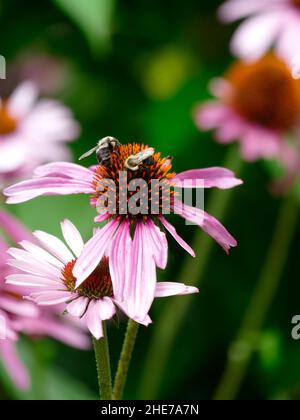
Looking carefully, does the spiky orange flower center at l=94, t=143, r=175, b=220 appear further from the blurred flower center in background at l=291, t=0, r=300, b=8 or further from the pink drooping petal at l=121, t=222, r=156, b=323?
the blurred flower center in background at l=291, t=0, r=300, b=8

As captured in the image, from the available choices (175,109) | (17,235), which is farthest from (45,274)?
(175,109)

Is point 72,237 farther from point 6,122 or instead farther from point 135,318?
point 6,122

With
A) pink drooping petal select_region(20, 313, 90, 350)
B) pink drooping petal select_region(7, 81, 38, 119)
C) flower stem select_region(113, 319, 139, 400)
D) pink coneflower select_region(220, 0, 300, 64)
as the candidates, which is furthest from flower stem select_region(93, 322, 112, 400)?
pink drooping petal select_region(7, 81, 38, 119)

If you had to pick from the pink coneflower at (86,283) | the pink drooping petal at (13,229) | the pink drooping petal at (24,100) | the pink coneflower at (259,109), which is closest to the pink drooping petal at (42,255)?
the pink coneflower at (86,283)

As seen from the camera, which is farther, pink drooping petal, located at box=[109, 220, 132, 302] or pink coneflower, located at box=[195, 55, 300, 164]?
pink coneflower, located at box=[195, 55, 300, 164]

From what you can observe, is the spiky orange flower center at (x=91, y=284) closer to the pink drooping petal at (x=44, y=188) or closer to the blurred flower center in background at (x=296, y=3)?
the pink drooping petal at (x=44, y=188)

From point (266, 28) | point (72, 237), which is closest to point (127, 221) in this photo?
point (72, 237)
